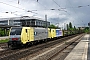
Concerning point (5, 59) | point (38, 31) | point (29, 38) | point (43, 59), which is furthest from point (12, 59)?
point (38, 31)

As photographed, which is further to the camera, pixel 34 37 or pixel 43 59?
pixel 34 37

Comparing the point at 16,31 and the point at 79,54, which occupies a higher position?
the point at 16,31

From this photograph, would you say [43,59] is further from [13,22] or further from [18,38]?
[13,22]

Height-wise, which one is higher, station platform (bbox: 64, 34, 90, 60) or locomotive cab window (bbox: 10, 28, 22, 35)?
locomotive cab window (bbox: 10, 28, 22, 35)

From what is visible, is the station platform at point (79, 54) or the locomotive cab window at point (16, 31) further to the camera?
the locomotive cab window at point (16, 31)

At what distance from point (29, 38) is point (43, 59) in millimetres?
11311

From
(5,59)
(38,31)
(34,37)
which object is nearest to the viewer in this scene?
(5,59)

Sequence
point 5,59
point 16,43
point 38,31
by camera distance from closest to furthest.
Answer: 1. point 5,59
2. point 16,43
3. point 38,31

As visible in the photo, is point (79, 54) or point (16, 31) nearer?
point (79, 54)

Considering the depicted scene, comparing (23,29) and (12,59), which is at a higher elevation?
(23,29)

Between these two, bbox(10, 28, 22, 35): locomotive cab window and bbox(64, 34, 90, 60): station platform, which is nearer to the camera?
bbox(64, 34, 90, 60): station platform

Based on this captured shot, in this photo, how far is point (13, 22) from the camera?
124312 millimetres

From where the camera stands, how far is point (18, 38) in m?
25.2

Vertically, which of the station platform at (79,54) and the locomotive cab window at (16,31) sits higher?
the locomotive cab window at (16,31)
